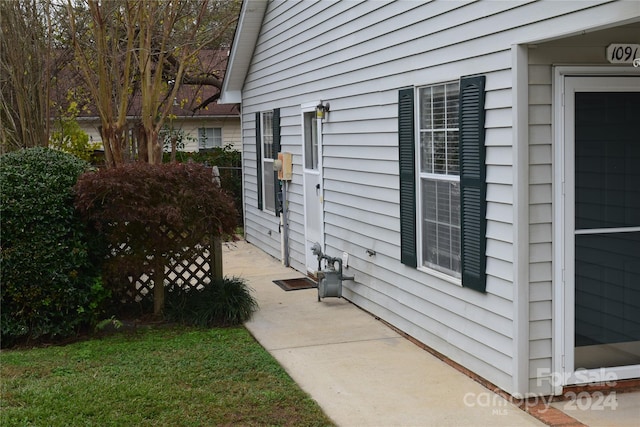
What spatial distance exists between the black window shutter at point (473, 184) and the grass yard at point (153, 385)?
1.60 meters

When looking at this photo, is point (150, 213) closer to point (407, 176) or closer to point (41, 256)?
point (41, 256)

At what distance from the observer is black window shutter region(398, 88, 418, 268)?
7.11 metres

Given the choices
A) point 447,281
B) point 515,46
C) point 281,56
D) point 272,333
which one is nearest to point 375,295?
point 272,333

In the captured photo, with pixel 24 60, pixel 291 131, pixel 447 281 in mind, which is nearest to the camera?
pixel 447 281

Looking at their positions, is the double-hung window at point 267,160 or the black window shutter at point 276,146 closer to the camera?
the black window shutter at point 276,146

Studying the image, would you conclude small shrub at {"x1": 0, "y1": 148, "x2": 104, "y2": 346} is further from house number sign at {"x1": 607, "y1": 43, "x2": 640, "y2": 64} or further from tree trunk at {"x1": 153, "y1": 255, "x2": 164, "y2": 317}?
house number sign at {"x1": 607, "y1": 43, "x2": 640, "y2": 64}

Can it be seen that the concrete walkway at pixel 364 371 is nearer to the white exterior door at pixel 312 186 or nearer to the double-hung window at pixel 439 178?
the double-hung window at pixel 439 178

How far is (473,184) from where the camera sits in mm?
5953

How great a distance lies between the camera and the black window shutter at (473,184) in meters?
5.84

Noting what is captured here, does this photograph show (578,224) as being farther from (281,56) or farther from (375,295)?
(281,56)

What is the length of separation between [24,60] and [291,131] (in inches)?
201

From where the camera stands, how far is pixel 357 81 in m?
8.58

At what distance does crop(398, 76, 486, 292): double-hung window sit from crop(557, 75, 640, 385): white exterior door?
666mm

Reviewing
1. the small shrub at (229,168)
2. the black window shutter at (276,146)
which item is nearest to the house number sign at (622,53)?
the black window shutter at (276,146)
